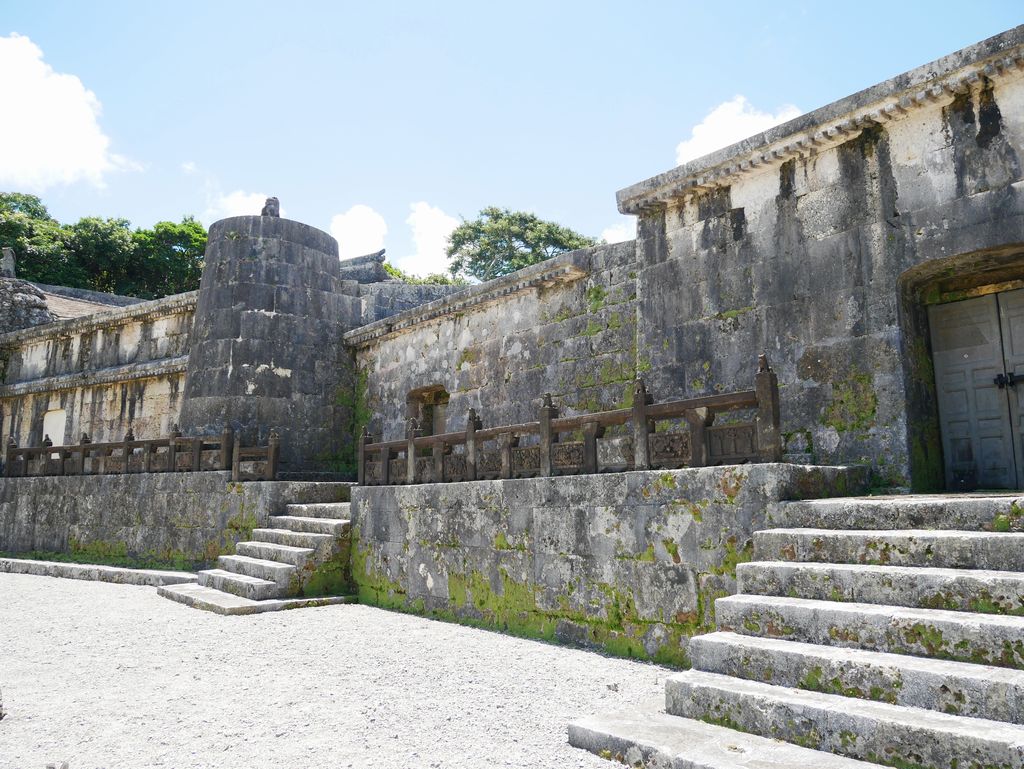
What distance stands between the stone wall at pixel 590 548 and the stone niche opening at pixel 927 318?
0.90 metres

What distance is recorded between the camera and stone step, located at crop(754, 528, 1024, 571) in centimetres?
390

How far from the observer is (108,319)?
58.5 feet

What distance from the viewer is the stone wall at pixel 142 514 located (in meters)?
11.8

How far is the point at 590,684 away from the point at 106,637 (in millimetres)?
5358

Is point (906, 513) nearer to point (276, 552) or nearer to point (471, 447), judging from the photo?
point (471, 447)

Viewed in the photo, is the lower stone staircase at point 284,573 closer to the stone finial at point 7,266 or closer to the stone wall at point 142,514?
the stone wall at point 142,514


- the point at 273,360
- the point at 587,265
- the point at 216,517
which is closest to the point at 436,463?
the point at 587,265

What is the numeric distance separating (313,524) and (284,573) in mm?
1224

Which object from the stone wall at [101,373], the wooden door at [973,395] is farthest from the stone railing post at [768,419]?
the stone wall at [101,373]

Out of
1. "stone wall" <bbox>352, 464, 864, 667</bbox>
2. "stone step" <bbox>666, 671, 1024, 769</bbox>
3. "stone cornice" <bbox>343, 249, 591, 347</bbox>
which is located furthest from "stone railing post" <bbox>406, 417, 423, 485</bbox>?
"stone step" <bbox>666, 671, 1024, 769</bbox>

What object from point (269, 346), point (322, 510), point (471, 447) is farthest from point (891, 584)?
point (269, 346)

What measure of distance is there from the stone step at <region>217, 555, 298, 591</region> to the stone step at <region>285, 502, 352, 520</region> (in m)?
1.09

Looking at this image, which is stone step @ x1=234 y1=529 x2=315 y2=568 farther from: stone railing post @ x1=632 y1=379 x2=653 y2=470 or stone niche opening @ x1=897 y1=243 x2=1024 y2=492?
stone niche opening @ x1=897 y1=243 x2=1024 y2=492

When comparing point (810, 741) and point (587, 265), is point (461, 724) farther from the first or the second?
point (587, 265)
